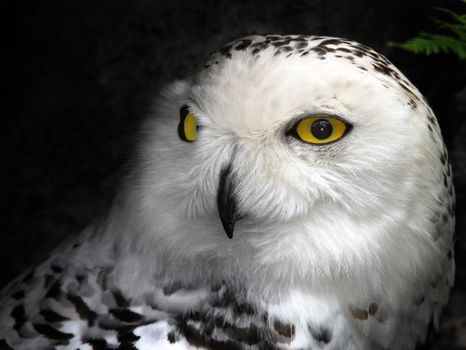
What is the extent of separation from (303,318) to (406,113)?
0.54m

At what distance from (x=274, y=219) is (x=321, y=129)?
0.24m

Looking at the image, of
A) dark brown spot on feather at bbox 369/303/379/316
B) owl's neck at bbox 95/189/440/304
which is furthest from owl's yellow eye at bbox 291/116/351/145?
dark brown spot on feather at bbox 369/303/379/316

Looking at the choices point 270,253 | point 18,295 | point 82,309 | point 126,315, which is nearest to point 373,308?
point 270,253

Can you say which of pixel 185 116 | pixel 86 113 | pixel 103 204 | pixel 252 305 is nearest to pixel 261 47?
pixel 185 116

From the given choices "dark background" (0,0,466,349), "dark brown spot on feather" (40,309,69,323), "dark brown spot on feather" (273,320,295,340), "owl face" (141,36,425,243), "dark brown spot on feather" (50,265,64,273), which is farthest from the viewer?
"dark background" (0,0,466,349)

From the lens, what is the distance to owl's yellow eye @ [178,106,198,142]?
1516 millimetres

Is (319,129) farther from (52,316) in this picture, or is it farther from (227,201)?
(52,316)

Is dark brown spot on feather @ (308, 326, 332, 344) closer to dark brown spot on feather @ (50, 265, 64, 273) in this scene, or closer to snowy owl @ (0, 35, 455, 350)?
snowy owl @ (0, 35, 455, 350)

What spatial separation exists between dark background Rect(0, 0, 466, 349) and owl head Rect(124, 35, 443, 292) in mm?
949

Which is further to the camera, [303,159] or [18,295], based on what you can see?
[18,295]

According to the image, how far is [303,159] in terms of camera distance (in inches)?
55.5

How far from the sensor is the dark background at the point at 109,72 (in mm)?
2514

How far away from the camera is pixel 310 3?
99.3 inches

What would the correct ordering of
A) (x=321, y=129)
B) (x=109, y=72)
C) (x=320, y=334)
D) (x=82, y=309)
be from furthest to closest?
(x=109, y=72), (x=82, y=309), (x=320, y=334), (x=321, y=129)
